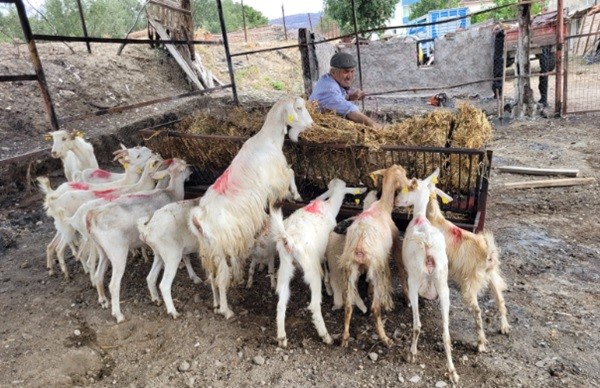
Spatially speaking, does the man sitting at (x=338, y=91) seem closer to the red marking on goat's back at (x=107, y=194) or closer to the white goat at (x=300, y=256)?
the white goat at (x=300, y=256)

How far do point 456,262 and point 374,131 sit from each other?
157cm

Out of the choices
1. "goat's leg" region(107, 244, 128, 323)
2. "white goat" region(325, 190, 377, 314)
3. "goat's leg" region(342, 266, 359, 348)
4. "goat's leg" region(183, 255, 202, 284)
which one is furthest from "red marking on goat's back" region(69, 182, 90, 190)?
"goat's leg" region(342, 266, 359, 348)

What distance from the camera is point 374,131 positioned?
4516mm

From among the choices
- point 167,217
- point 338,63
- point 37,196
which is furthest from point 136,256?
point 338,63

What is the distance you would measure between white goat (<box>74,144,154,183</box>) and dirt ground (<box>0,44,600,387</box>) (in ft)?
3.58

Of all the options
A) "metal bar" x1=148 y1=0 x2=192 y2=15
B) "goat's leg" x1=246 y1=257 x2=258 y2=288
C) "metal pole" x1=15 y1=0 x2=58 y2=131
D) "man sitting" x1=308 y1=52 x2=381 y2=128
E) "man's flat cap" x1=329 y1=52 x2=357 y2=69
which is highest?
"metal bar" x1=148 y1=0 x2=192 y2=15

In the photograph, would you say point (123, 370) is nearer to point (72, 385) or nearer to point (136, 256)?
point (72, 385)

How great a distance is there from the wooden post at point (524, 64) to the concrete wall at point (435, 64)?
2.20 meters

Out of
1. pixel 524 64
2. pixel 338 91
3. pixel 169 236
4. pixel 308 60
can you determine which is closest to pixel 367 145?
pixel 338 91

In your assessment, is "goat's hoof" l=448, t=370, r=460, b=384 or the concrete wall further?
the concrete wall

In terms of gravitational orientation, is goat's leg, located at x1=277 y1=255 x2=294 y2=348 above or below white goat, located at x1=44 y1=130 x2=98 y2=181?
below

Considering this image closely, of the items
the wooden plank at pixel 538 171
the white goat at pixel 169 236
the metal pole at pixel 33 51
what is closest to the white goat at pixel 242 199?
the white goat at pixel 169 236

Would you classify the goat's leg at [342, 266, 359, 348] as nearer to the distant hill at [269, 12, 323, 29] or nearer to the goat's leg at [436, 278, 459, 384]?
the goat's leg at [436, 278, 459, 384]

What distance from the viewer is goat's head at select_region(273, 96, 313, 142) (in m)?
4.39
